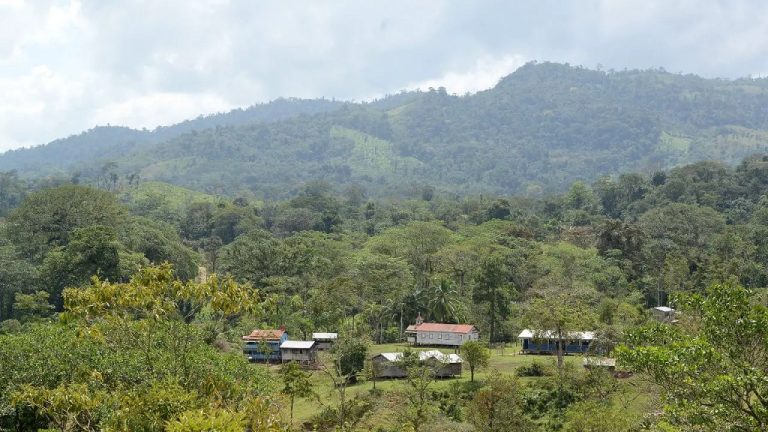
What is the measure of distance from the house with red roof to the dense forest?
193cm

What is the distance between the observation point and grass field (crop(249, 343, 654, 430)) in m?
28.0

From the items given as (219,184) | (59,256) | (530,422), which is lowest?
(530,422)

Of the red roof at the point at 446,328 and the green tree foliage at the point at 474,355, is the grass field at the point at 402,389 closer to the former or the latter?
the green tree foliage at the point at 474,355

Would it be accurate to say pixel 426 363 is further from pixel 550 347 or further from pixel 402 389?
pixel 550 347

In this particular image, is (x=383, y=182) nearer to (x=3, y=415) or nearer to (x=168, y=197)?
(x=168, y=197)

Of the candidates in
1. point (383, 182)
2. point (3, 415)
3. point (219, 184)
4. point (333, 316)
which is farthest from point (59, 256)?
point (383, 182)

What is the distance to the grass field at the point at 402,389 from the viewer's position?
27969mm

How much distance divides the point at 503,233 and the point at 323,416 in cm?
4039

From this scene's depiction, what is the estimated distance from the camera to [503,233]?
65750mm

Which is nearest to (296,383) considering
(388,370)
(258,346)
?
(388,370)

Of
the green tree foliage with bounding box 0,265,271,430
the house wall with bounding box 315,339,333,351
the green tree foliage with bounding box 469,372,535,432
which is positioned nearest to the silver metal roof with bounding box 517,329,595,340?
the green tree foliage with bounding box 469,372,535,432

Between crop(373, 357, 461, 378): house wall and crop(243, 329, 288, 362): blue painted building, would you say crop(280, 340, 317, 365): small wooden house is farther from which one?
crop(373, 357, 461, 378): house wall

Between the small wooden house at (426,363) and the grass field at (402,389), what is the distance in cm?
55

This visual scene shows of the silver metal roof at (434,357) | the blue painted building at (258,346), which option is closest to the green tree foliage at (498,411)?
the silver metal roof at (434,357)
